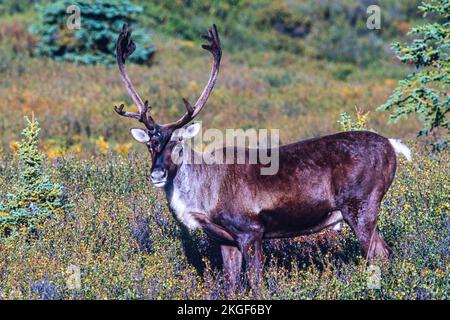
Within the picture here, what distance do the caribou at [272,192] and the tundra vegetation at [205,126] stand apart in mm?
323

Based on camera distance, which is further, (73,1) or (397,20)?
(397,20)

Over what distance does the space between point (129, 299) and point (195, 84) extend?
56.0 ft

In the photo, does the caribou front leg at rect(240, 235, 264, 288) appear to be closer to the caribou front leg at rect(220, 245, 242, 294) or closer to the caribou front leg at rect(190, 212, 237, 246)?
the caribou front leg at rect(190, 212, 237, 246)

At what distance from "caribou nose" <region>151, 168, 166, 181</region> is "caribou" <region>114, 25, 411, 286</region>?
0.70ft

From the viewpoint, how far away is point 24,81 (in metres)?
21.8

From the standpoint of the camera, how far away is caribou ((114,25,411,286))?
6871 millimetres

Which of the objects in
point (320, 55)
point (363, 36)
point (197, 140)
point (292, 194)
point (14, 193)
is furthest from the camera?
point (363, 36)

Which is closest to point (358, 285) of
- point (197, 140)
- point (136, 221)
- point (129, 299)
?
point (129, 299)

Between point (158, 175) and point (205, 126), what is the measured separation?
41.8ft

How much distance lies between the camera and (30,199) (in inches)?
335

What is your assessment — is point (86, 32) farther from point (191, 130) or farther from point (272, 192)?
point (272, 192)

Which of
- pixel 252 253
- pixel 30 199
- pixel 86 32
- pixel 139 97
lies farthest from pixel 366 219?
pixel 86 32

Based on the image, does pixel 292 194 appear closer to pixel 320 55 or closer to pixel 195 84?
pixel 195 84

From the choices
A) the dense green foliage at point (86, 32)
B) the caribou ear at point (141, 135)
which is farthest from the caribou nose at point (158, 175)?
the dense green foliage at point (86, 32)
